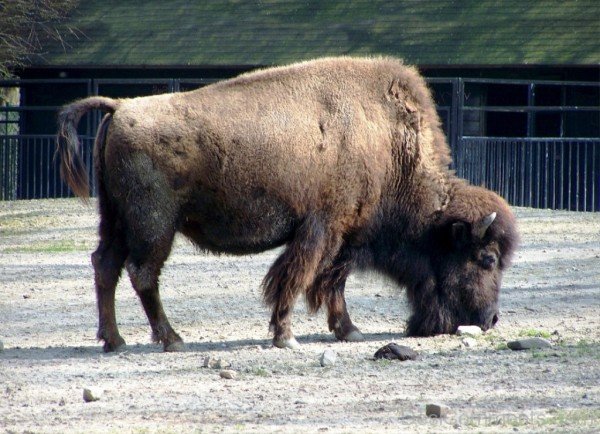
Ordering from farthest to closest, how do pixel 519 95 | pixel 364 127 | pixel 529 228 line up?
pixel 519 95 < pixel 529 228 < pixel 364 127

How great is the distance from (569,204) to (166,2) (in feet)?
37.7

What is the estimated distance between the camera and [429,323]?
8234 millimetres

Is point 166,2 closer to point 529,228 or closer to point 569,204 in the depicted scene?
point 569,204

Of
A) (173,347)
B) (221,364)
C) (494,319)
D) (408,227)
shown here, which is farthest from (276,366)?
(494,319)

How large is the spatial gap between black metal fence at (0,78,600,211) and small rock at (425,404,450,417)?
12947 millimetres

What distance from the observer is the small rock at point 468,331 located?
8.12 metres

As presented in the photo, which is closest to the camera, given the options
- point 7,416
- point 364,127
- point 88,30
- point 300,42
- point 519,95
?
point 7,416

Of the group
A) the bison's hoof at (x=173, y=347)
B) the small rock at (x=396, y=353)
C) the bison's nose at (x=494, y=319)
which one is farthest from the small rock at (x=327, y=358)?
the bison's nose at (x=494, y=319)

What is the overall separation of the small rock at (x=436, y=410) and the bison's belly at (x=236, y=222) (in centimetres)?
243

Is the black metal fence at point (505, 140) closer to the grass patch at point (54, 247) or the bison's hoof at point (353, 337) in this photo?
the grass patch at point (54, 247)

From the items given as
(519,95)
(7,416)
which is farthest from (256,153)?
(519,95)

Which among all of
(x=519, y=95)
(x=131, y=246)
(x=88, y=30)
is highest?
(x=88, y=30)

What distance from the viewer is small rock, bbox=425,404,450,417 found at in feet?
18.5

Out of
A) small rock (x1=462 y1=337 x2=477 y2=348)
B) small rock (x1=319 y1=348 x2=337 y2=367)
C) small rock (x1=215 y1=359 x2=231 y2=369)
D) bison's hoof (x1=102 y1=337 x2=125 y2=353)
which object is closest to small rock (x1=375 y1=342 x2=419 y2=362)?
small rock (x1=319 y1=348 x2=337 y2=367)
